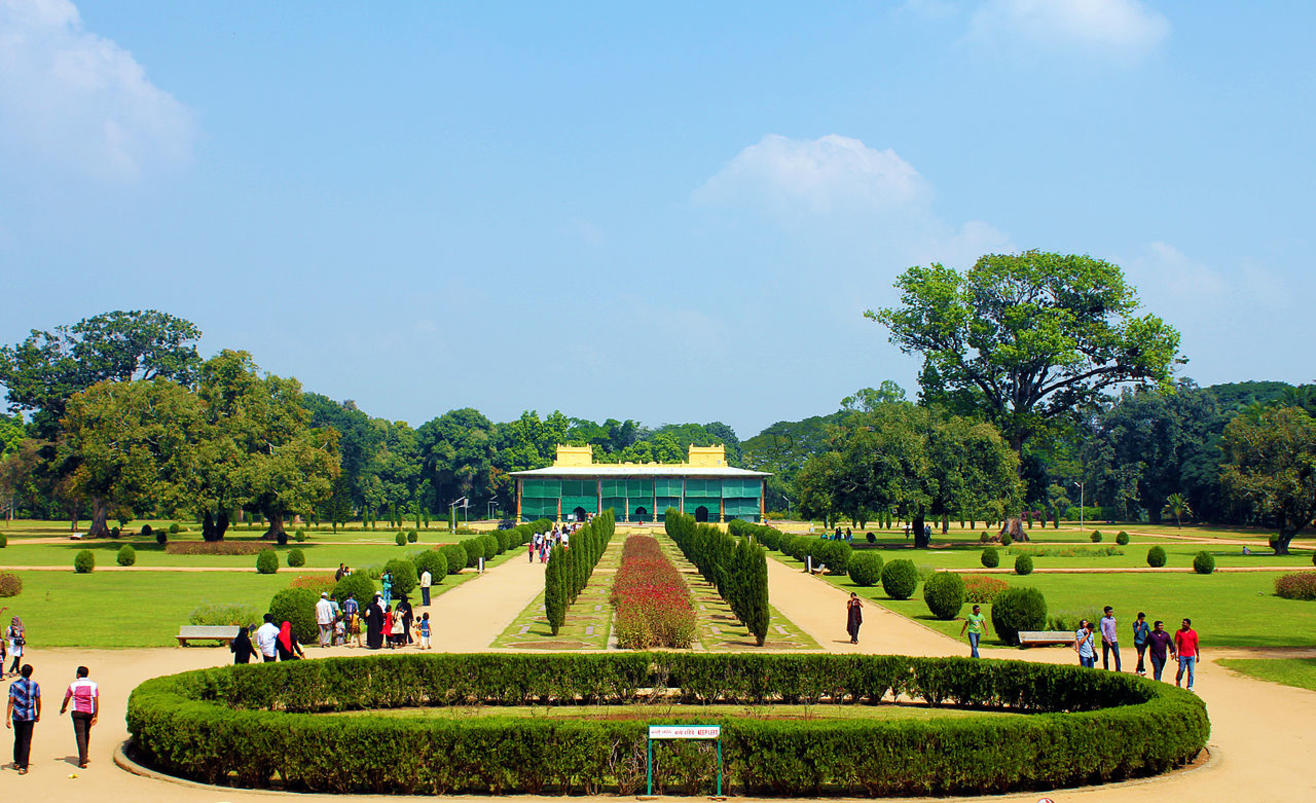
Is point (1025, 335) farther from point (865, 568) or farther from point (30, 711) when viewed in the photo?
point (30, 711)

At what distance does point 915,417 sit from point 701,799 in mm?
51174

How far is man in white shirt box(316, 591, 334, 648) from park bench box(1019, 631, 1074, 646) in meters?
15.5

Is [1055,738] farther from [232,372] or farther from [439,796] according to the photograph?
[232,372]

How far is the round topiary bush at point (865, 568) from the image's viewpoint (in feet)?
124

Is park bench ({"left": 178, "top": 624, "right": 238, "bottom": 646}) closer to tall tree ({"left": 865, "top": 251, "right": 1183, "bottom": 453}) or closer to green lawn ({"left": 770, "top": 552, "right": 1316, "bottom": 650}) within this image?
green lawn ({"left": 770, "top": 552, "right": 1316, "bottom": 650})

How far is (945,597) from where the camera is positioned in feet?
91.7

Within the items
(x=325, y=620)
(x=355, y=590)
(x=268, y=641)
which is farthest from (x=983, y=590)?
(x=268, y=641)

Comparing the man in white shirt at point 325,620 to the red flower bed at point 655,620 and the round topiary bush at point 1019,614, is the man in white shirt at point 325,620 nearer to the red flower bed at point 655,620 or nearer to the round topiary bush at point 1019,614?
the red flower bed at point 655,620

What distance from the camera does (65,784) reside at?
38.7 ft

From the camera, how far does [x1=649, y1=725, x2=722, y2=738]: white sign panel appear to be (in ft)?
37.6

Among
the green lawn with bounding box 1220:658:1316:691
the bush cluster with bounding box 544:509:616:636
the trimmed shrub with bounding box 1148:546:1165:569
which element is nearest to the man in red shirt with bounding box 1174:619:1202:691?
the green lawn with bounding box 1220:658:1316:691

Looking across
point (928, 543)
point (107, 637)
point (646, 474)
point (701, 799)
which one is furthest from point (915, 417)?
point (701, 799)

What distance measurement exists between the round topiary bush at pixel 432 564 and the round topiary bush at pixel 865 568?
596 inches

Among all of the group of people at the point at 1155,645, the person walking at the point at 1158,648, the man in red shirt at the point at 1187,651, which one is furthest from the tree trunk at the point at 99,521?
the man in red shirt at the point at 1187,651
